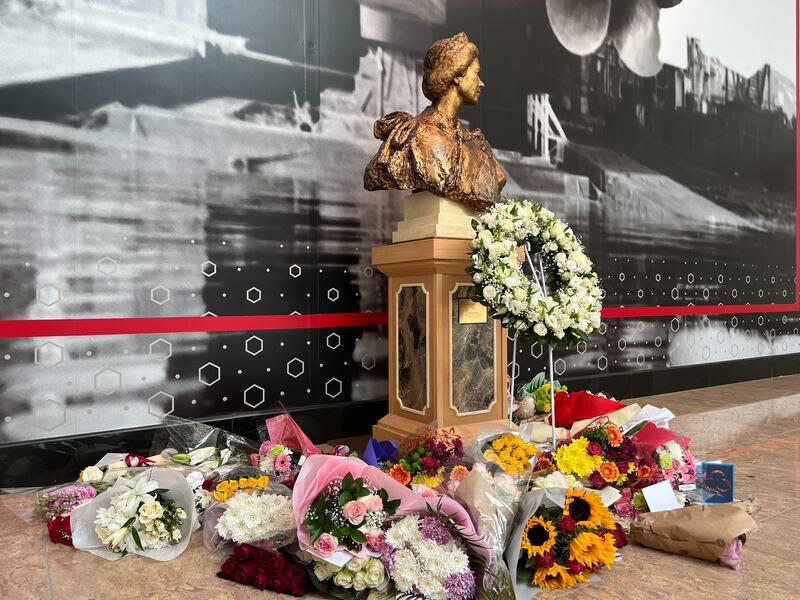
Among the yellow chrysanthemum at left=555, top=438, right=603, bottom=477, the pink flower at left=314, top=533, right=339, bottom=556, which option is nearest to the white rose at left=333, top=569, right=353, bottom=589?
the pink flower at left=314, top=533, right=339, bottom=556

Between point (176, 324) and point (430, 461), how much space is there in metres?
2.10

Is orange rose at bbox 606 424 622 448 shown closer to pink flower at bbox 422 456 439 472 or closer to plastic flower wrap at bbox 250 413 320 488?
pink flower at bbox 422 456 439 472

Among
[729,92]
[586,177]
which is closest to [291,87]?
[586,177]

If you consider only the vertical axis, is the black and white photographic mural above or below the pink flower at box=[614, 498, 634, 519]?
above

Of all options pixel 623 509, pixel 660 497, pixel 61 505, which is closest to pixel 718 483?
pixel 660 497

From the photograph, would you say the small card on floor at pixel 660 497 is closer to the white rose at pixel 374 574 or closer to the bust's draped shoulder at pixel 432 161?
the white rose at pixel 374 574

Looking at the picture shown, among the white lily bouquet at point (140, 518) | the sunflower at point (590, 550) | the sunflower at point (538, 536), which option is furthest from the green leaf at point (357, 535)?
the white lily bouquet at point (140, 518)

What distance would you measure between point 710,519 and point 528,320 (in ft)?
3.59

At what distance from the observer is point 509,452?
2.39m

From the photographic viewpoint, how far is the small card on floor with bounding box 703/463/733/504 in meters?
2.68

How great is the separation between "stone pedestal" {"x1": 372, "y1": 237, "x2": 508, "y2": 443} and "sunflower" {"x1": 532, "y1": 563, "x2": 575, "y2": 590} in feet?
4.85

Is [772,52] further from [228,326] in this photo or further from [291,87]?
[228,326]

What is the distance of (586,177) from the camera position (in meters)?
5.79

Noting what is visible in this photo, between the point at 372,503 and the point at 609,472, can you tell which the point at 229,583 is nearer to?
the point at 372,503
